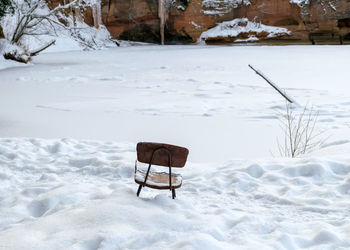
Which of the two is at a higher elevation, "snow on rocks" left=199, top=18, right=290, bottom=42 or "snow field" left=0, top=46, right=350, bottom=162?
"snow on rocks" left=199, top=18, right=290, bottom=42

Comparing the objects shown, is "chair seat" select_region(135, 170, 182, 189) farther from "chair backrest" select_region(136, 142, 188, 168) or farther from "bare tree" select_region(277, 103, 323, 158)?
"bare tree" select_region(277, 103, 323, 158)

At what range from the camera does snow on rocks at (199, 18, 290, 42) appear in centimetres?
2775

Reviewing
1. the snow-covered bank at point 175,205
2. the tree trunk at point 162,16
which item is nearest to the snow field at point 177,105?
the snow-covered bank at point 175,205

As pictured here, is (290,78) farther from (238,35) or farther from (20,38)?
(238,35)

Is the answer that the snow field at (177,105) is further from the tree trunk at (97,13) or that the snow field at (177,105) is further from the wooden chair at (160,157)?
the tree trunk at (97,13)

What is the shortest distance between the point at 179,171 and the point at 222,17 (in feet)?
86.1

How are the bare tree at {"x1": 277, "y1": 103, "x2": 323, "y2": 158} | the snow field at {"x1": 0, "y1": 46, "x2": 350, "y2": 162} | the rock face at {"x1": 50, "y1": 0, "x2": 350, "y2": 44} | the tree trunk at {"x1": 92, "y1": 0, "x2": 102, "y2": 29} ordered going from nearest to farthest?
the bare tree at {"x1": 277, "y1": 103, "x2": 323, "y2": 158}, the snow field at {"x1": 0, "y1": 46, "x2": 350, "y2": 162}, the rock face at {"x1": 50, "y1": 0, "x2": 350, "y2": 44}, the tree trunk at {"x1": 92, "y1": 0, "x2": 102, "y2": 29}

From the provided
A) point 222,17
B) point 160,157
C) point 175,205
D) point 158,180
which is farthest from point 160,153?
point 222,17

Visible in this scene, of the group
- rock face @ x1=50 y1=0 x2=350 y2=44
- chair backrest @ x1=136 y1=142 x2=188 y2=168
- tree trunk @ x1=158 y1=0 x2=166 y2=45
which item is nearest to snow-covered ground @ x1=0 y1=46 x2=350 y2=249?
chair backrest @ x1=136 y1=142 x2=188 y2=168

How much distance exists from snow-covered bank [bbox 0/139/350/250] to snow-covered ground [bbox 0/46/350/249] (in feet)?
0.03

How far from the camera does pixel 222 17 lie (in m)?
29.2

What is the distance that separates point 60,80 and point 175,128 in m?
6.20

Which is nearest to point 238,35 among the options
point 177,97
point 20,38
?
point 20,38

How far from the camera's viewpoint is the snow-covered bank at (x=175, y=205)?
2604mm
